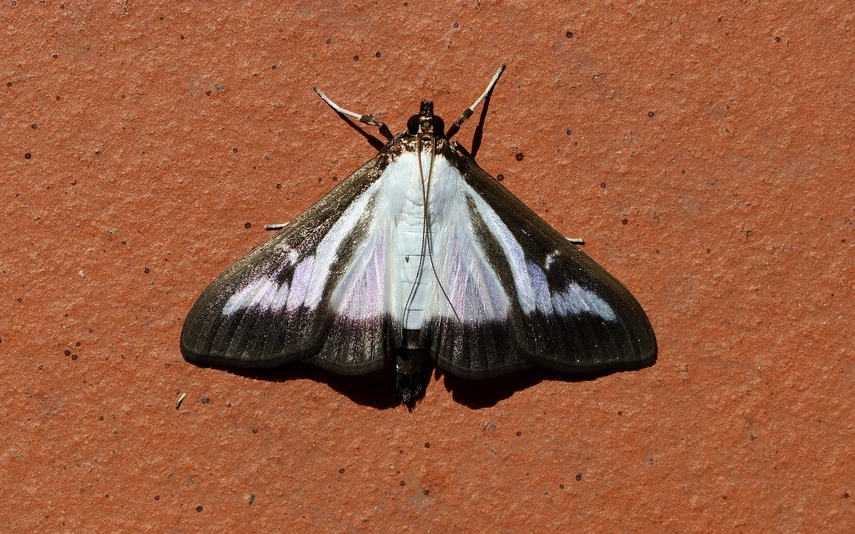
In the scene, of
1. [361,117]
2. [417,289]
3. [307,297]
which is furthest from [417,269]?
[361,117]

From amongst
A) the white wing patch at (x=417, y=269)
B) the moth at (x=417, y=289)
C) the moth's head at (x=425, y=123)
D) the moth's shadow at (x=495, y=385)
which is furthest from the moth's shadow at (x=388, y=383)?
the moth's head at (x=425, y=123)

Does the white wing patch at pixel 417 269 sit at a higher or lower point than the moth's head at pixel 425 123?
lower

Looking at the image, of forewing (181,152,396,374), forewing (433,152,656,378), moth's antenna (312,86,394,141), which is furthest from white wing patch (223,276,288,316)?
moth's antenna (312,86,394,141)

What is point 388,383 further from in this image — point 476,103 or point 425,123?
point 476,103

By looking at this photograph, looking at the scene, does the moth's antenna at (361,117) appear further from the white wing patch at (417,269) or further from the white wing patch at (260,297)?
the white wing patch at (260,297)

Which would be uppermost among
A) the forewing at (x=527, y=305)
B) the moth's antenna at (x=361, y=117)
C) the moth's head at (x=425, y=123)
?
the moth's antenna at (x=361, y=117)

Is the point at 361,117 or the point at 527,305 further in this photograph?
the point at 361,117
